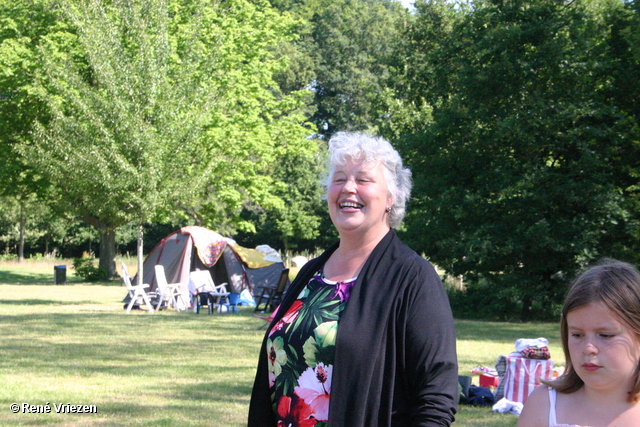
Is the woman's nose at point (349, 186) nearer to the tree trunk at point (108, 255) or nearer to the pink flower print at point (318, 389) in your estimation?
the pink flower print at point (318, 389)

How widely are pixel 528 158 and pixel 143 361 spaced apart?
437 inches

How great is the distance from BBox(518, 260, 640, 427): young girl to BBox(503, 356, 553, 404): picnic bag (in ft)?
15.5

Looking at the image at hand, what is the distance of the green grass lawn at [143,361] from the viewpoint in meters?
5.98

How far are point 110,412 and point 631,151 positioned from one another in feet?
45.6

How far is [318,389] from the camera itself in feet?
7.88

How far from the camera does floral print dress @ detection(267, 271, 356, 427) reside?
239 cm

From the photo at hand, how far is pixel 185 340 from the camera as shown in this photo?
1072 cm

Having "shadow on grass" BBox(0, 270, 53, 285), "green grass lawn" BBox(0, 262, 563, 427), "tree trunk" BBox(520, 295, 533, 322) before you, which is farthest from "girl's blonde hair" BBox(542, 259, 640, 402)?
"shadow on grass" BBox(0, 270, 53, 285)

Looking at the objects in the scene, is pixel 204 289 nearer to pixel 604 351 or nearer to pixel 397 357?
pixel 397 357

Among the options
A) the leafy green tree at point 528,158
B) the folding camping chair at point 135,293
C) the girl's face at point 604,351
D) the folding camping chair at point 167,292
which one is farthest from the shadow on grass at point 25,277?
the girl's face at point 604,351

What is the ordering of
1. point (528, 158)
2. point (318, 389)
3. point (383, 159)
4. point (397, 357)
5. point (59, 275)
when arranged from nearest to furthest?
point (397, 357) < point (318, 389) < point (383, 159) < point (528, 158) < point (59, 275)

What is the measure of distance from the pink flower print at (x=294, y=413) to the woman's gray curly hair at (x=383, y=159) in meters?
0.77

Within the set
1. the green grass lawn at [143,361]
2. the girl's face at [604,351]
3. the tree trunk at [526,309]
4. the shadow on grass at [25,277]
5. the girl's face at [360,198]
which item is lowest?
the green grass lawn at [143,361]

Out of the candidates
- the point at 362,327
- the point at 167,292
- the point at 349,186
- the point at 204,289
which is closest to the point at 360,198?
the point at 349,186
